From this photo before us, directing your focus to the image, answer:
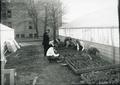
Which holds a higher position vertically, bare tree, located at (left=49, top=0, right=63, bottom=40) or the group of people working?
bare tree, located at (left=49, top=0, right=63, bottom=40)

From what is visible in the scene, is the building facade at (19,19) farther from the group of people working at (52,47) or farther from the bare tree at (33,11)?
the group of people working at (52,47)

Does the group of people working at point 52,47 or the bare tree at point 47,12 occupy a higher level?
the bare tree at point 47,12

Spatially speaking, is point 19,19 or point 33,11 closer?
point 33,11

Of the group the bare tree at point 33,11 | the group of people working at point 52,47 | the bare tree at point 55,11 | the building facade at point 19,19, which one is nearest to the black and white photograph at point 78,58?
the group of people working at point 52,47

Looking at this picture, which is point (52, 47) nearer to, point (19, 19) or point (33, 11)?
point (33, 11)

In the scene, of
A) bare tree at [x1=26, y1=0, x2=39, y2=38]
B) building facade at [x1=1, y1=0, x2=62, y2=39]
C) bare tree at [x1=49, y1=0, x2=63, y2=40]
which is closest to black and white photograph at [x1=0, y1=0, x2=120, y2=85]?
bare tree at [x1=49, y1=0, x2=63, y2=40]

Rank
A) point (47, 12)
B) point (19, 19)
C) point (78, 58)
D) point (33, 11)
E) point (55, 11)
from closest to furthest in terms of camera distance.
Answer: point (78, 58), point (55, 11), point (33, 11), point (47, 12), point (19, 19)

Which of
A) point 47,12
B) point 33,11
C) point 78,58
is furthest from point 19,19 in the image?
point 78,58

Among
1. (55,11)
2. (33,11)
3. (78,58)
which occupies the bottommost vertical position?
(78,58)

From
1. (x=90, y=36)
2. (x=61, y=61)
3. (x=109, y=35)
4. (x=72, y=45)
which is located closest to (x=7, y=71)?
(x=61, y=61)

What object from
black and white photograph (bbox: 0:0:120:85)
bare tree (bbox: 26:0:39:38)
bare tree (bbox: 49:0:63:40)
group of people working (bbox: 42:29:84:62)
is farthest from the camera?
bare tree (bbox: 26:0:39:38)

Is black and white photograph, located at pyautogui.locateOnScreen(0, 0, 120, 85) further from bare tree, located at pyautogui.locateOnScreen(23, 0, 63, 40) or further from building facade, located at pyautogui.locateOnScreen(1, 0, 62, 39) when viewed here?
building facade, located at pyautogui.locateOnScreen(1, 0, 62, 39)

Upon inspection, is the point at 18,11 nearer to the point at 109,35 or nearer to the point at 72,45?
the point at 72,45

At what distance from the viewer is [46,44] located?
419 inches
